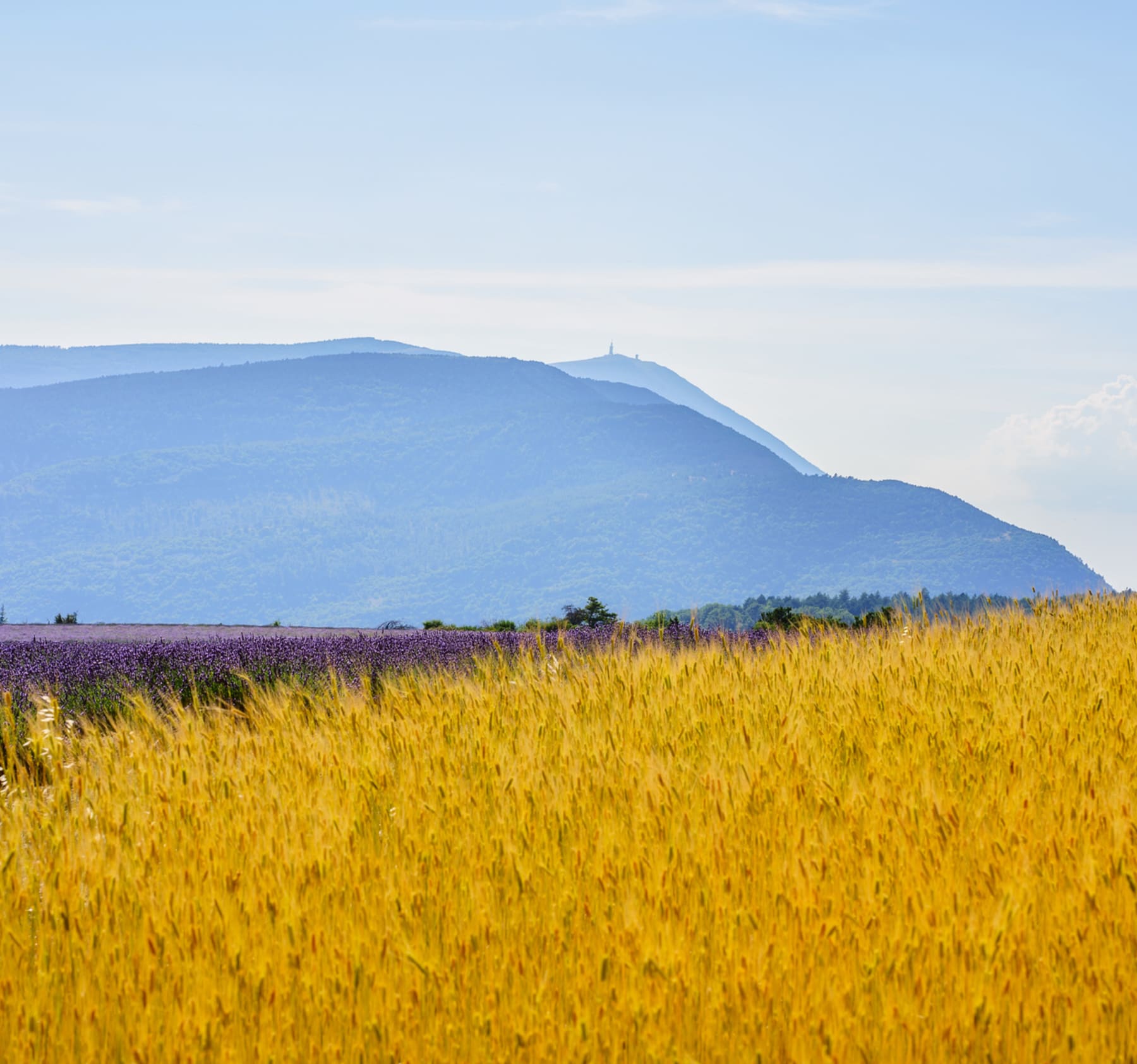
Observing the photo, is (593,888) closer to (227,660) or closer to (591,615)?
(227,660)

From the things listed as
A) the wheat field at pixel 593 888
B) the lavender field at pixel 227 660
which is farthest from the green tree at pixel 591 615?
the wheat field at pixel 593 888

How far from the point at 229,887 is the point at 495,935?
32.3 inches

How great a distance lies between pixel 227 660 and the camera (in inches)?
365

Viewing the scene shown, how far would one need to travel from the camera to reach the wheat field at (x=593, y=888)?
2.57 m

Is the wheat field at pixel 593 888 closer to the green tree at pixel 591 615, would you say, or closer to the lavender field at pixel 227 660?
the lavender field at pixel 227 660

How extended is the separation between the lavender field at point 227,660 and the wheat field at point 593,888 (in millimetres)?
2938

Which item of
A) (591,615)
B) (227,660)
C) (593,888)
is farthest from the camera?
(591,615)

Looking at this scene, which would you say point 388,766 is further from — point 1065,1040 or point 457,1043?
point 1065,1040

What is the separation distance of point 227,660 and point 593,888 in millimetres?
6737

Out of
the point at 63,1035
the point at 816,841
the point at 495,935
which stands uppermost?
Answer: the point at 816,841

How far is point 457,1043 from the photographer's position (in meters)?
2.57

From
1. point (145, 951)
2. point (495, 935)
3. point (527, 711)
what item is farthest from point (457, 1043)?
point (527, 711)

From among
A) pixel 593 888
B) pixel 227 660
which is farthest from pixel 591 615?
pixel 593 888

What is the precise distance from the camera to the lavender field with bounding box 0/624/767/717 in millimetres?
8344
